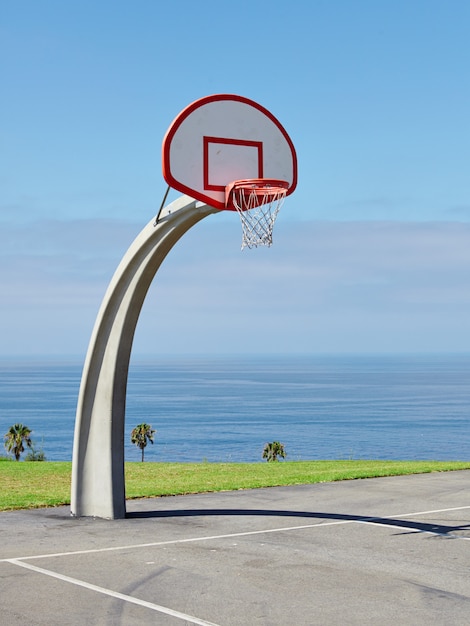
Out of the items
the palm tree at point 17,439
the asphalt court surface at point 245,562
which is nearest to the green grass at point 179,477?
the asphalt court surface at point 245,562

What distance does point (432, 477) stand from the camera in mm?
18359

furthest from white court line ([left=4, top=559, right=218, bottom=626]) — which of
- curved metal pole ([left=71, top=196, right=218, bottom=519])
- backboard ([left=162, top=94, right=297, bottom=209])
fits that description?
backboard ([left=162, top=94, right=297, bottom=209])

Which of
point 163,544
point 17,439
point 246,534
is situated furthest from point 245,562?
point 17,439

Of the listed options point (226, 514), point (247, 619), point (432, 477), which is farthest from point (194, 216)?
point (432, 477)

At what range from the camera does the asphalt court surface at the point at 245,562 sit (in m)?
8.16

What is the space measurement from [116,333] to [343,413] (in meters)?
127

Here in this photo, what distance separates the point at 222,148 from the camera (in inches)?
493

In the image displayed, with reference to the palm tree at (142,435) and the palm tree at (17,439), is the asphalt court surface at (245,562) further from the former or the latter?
the palm tree at (142,435)

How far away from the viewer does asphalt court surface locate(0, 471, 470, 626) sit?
8156 mm

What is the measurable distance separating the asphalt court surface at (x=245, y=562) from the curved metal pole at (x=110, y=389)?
41 centimetres

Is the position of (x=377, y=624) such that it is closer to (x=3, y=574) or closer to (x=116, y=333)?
(x=3, y=574)

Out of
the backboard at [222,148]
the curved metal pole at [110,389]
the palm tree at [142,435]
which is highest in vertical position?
the backboard at [222,148]

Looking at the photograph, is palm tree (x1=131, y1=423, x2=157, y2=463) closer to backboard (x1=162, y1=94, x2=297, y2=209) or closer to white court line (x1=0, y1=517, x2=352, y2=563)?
white court line (x1=0, y1=517, x2=352, y2=563)

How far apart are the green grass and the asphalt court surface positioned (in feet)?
3.54
